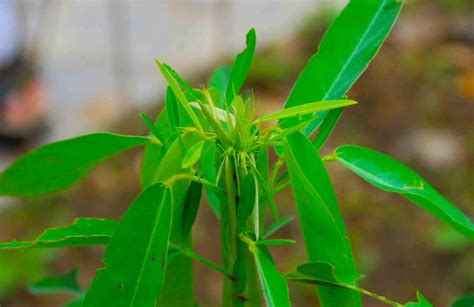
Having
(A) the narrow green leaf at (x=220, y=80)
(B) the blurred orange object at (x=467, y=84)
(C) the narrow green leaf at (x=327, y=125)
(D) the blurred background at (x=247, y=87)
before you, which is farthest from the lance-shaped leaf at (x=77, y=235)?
(B) the blurred orange object at (x=467, y=84)

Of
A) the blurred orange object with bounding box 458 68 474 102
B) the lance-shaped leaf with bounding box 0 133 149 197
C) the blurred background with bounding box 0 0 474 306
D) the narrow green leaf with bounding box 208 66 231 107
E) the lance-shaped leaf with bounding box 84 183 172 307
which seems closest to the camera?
the lance-shaped leaf with bounding box 84 183 172 307

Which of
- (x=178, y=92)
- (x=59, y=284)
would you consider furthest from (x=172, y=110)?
(x=59, y=284)

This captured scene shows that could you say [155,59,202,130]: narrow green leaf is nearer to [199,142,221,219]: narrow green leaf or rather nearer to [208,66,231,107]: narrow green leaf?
[199,142,221,219]: narrow green leaf

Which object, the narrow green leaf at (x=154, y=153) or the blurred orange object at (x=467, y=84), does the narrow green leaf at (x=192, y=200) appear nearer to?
the narrow green leaf at (x=154, y=153)

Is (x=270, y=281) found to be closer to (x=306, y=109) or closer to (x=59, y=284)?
(x=306, y=109)

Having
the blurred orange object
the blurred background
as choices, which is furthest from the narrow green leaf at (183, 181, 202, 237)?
the blurred orange object

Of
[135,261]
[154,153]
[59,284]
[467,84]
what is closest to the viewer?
[135,261]

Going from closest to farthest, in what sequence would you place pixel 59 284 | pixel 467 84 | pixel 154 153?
pixel 154 153 → pixel 59 284 → pixel 467 84
